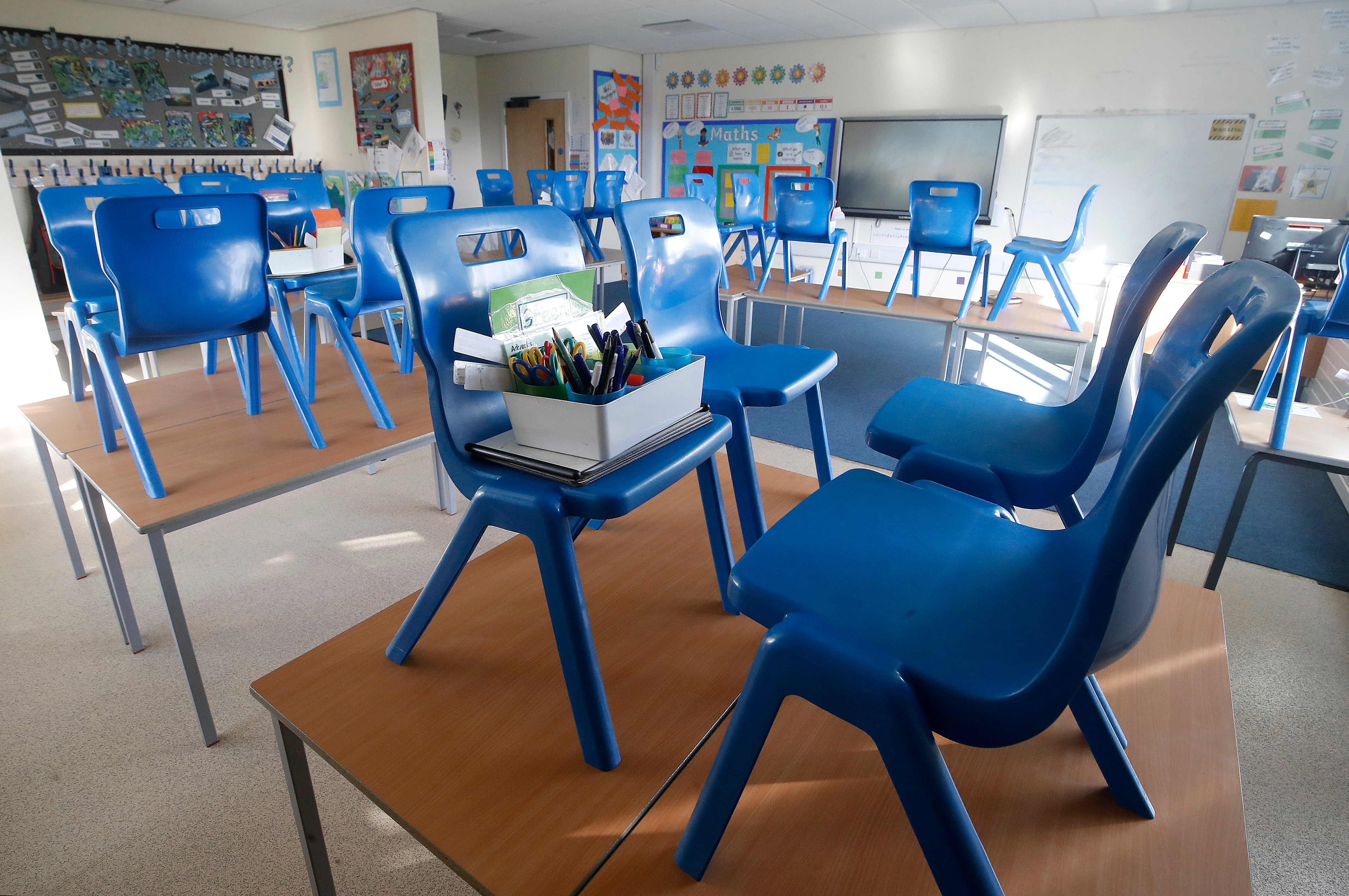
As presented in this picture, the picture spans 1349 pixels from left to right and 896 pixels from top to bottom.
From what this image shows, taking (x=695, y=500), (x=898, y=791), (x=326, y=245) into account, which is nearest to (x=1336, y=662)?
(x=695, y=500)

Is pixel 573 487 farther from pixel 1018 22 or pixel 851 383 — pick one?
pixel 1018 22

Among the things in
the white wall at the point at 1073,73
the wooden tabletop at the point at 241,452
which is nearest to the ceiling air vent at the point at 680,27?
the white wall at the point at 1073,73

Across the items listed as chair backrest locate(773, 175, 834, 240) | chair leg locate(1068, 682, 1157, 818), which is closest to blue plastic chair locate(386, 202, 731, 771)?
chair leg locate(1068, 682, 1157, 818)

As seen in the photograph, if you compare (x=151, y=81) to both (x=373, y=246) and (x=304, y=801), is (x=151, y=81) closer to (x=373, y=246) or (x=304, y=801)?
(x=373, y=246)

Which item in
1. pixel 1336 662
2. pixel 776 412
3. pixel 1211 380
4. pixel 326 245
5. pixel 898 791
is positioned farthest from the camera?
pixel 776 412

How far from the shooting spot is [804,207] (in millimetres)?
4480

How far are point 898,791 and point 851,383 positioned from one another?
4011 mm

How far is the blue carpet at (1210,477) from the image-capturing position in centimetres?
253

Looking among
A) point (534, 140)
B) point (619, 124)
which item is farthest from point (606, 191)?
point (534, 140)

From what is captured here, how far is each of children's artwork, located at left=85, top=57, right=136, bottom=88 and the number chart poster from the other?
524 cm

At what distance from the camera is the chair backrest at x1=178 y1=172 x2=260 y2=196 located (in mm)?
3637

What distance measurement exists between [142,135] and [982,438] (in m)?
8.02

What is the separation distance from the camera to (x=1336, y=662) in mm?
1947

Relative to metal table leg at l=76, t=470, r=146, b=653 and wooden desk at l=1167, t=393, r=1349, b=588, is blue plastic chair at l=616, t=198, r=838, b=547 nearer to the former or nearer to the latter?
wooden desk at l=1167, t=393, r=1349, b=588
